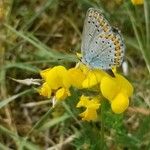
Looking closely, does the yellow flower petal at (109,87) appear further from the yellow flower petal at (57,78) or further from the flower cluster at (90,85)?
the yellow flower petal at (57,78)

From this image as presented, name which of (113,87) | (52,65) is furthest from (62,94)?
(52,65)

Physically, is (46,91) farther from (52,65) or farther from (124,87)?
(52,65)

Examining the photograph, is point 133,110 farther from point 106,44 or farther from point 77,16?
point 77,16

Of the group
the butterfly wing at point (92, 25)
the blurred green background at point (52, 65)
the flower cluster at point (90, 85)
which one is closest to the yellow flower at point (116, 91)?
the flower cluster at point (90, 85)

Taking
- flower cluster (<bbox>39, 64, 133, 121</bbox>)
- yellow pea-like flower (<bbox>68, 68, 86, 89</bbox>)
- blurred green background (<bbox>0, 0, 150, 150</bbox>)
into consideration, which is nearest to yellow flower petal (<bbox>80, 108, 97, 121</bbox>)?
flower cluster (<bbox>39, 64, 133, 121</bbox>)

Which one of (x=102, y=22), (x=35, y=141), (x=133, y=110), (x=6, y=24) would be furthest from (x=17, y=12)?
(x=102, y=22)
